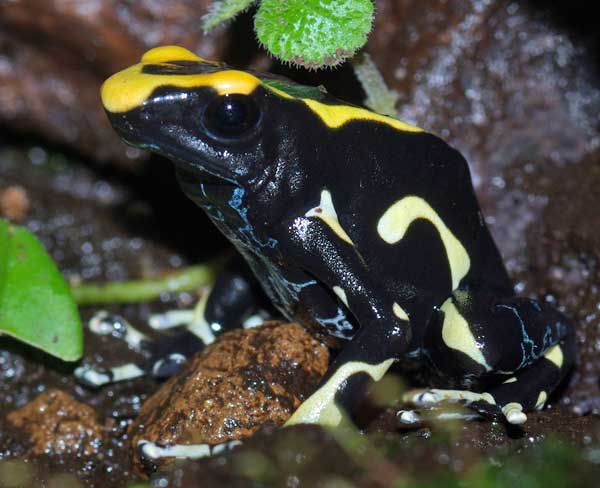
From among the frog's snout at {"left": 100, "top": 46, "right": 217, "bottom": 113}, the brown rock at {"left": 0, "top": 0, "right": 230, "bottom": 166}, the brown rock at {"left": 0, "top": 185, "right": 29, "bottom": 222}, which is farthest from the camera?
the brown rock at {"left": 0, "top": 185, "right": 29, "bottom": 222}

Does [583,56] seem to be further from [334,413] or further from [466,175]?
[334,413]

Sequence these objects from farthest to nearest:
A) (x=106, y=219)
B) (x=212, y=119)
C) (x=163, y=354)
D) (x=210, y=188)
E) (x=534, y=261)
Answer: (x=106, y=219) < (x=534, y=261) < (x=163, y=354) < (x=210, y=188) < (x=212, y=119)

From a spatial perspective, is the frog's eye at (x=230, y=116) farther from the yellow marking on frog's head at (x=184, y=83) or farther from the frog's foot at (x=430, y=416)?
the frog's foot at (x=430, y=416)

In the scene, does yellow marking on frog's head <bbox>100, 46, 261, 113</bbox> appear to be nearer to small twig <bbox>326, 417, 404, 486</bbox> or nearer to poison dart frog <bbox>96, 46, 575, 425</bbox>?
poison dart frog <bbox>96, 46, 575, 425</bbox>

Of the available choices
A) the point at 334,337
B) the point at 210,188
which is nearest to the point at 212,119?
the point at 210,188

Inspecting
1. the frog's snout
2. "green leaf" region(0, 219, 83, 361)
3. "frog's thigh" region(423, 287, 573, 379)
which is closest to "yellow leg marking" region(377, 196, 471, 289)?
"frog's thigh" region(423, 287, 573, 379)

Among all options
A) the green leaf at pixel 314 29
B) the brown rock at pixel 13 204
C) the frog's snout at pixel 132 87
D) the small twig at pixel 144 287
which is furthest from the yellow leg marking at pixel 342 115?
the brown rock at pixel 13 204
